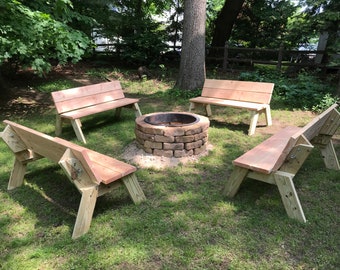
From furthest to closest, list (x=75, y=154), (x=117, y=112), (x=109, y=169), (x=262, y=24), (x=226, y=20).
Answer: (x=262, y=24), (x=226, y=20), (x=117, y=112), (x=109, y=169), (x=75, y=154)

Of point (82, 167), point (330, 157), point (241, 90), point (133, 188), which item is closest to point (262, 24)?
point (241, 90)

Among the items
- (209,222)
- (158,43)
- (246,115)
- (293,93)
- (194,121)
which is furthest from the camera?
(158,43)

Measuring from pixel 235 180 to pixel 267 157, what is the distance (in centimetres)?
43

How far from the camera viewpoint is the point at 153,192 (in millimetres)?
3402

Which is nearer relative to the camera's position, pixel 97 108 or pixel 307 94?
pixel 97 108

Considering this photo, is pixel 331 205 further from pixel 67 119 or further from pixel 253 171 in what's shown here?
pixel 67 119

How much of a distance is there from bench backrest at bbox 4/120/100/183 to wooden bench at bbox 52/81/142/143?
Result: 1.62 m

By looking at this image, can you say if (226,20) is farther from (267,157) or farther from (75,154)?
(75,154)

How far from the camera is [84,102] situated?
5.50 meters

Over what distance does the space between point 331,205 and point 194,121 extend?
7.09 feet

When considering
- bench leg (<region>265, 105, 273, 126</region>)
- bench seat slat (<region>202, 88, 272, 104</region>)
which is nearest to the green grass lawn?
bench leg (<region>265, 105, 273, 126</region>)

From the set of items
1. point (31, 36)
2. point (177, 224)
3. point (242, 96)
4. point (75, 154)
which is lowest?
point (177, 224)

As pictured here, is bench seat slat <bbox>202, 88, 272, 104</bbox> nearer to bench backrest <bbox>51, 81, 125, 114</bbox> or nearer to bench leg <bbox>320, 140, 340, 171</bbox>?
bench leg <bbox>320, 140, 340, 171</bbox>

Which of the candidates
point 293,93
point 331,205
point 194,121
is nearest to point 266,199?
point 331,205
